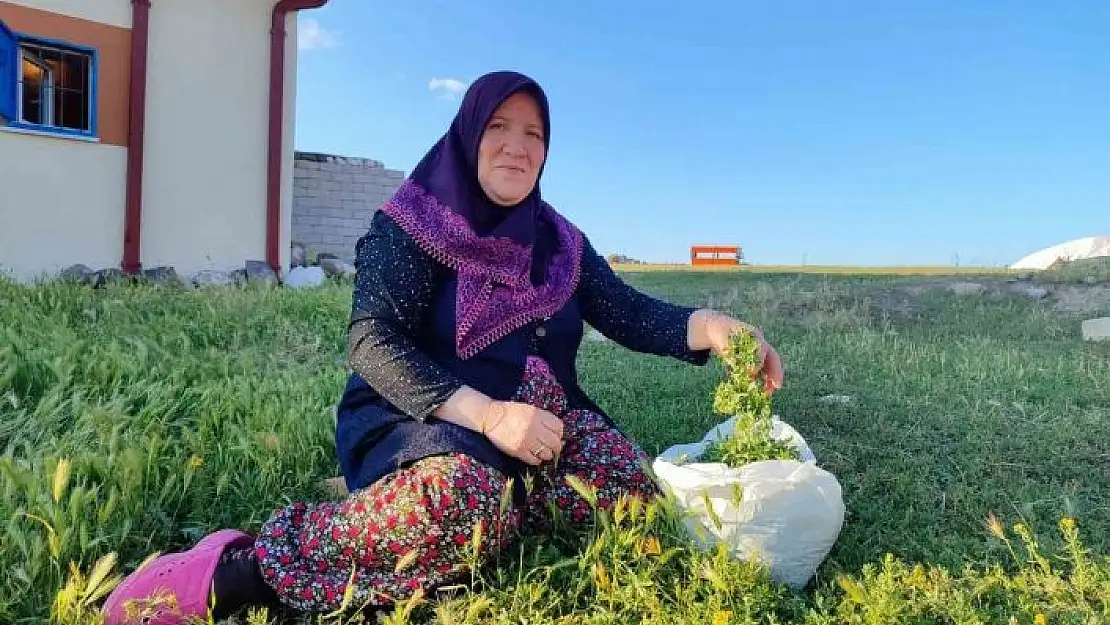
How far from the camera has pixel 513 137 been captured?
211 cm

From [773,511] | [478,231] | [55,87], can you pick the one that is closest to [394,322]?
[478,231]

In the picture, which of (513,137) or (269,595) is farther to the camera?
(513,137)

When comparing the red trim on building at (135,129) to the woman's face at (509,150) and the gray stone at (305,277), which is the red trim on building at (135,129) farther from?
the woman's face at (509,150)

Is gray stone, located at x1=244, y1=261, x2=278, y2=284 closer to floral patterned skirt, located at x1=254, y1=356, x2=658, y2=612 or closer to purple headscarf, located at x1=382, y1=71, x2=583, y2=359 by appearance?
purple headscarf, located at x1=382, y1=71, x2=583, y2=359

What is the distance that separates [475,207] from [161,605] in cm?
121

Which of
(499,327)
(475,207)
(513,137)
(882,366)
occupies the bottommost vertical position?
(882,366)

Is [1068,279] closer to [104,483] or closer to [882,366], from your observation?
[882,366]

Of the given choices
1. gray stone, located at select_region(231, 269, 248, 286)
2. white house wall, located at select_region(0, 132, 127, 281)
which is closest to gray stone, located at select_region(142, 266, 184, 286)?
white house wall, located at select_region(0, 132, 127, 281)

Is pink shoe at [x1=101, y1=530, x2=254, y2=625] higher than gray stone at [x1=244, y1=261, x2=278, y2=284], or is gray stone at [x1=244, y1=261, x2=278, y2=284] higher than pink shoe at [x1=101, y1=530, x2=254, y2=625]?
gray stone at [x1=244, y1=261, x2=278, y2=284]

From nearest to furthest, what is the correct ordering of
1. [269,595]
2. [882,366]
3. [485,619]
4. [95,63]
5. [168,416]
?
1. [485,619]
2. [269,595]
3. [168,416]
4. [882,366]
5. [95,63]

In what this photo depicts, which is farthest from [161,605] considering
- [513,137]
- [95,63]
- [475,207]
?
[95,63]

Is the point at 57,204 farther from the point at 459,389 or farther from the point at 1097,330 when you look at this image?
the point at 1097,330

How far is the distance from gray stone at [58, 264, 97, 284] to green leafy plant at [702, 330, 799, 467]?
6.98m

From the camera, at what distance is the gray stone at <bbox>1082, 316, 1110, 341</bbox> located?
5.69m
